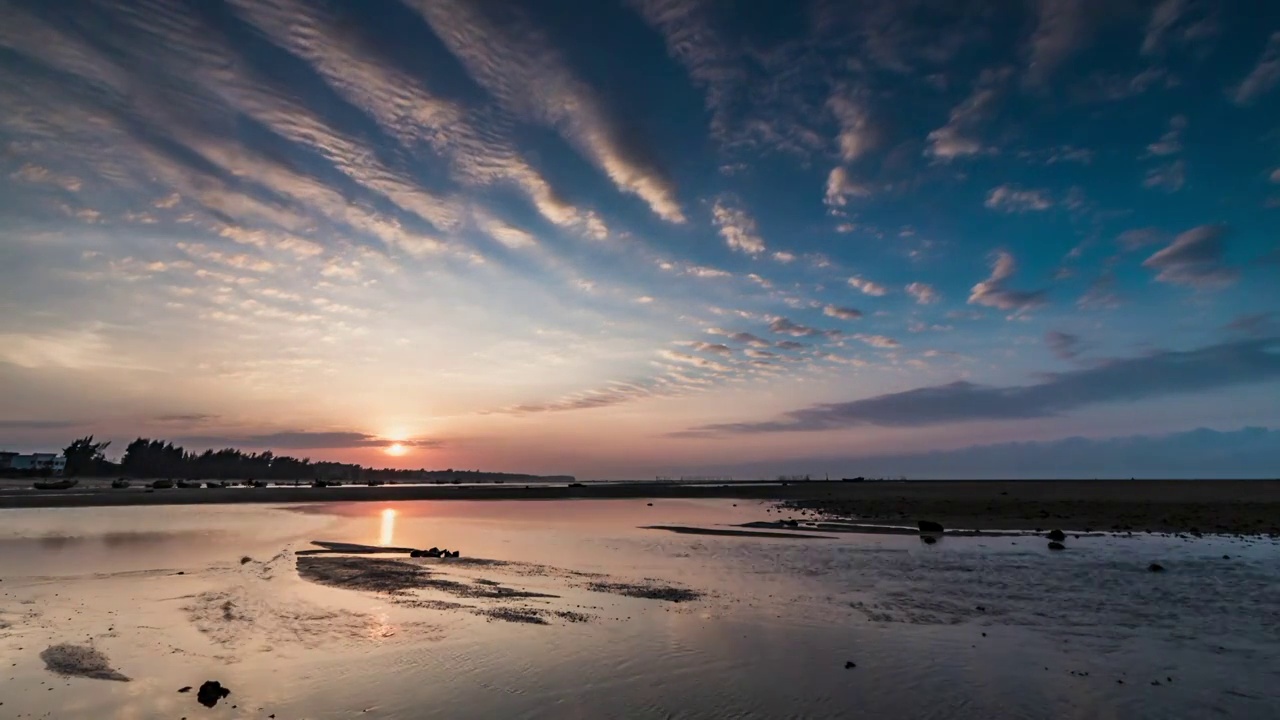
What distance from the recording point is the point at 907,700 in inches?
364

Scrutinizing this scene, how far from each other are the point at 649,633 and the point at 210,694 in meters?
7.98

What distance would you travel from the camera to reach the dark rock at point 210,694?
9195mm

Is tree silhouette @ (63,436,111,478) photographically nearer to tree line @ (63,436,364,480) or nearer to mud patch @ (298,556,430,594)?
tree line @ (63,436,364,480)

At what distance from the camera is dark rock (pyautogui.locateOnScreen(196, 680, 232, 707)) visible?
920 cm

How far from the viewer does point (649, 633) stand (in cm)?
1320

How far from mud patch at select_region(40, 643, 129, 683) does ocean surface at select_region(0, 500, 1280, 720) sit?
0.08 metres

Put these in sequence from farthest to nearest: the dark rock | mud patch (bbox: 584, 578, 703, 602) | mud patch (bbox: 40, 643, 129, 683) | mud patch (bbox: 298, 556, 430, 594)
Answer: mud patch (bbox: 298, 556, 430, 594) < mud patch (bbox: 584, 578, 703, 602) < mud patch (bbox: 40, 643, 129, 683) < the dark rock

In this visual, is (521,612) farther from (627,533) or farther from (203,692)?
(627,533)

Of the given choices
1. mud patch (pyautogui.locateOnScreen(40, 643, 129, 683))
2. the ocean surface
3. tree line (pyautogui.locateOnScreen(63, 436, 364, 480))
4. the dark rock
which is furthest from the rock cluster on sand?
tree line (pyautogui.locateOnScreen(63, 436, 364, 480))

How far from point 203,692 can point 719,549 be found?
21.4 meters

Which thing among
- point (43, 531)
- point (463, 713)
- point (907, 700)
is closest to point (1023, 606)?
point (907, 700)

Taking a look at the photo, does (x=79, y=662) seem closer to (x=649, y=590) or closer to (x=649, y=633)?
(x=649, y=633)

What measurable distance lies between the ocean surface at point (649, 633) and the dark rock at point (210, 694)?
0.14 meters

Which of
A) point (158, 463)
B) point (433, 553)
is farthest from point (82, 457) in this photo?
point (433, 553)
